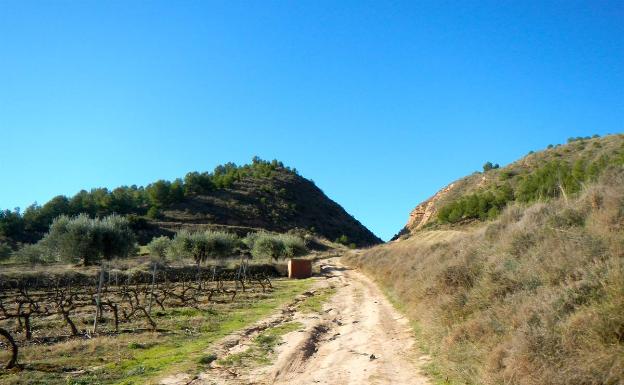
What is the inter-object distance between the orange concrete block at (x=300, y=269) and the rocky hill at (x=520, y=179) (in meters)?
17.8

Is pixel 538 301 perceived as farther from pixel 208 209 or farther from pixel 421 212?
pixel 208 209

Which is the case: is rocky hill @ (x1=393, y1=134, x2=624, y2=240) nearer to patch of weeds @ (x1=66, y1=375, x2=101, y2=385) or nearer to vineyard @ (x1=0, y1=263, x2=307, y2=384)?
vineyard @ (x1=0, y1=263, x2=307, y2=384)

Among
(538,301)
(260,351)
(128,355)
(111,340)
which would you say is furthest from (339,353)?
(111,340)

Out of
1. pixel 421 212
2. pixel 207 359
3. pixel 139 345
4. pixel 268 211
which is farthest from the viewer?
pixel 268 211

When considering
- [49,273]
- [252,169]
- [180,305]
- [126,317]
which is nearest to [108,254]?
[49,273]

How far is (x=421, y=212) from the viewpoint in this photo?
95.0m

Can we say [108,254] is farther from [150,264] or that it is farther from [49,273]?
[49,273]

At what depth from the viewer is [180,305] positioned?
23.2 meters

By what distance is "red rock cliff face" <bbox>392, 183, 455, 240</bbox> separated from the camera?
87.5 meters

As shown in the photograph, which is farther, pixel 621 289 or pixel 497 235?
pixel 497 235

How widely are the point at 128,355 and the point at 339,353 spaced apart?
5.27 meters

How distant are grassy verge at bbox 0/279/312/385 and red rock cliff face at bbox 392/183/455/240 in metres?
73.2

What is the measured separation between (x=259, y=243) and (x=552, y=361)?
2317 inches

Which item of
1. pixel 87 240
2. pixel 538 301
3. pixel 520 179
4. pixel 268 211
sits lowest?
pixel 538 301
